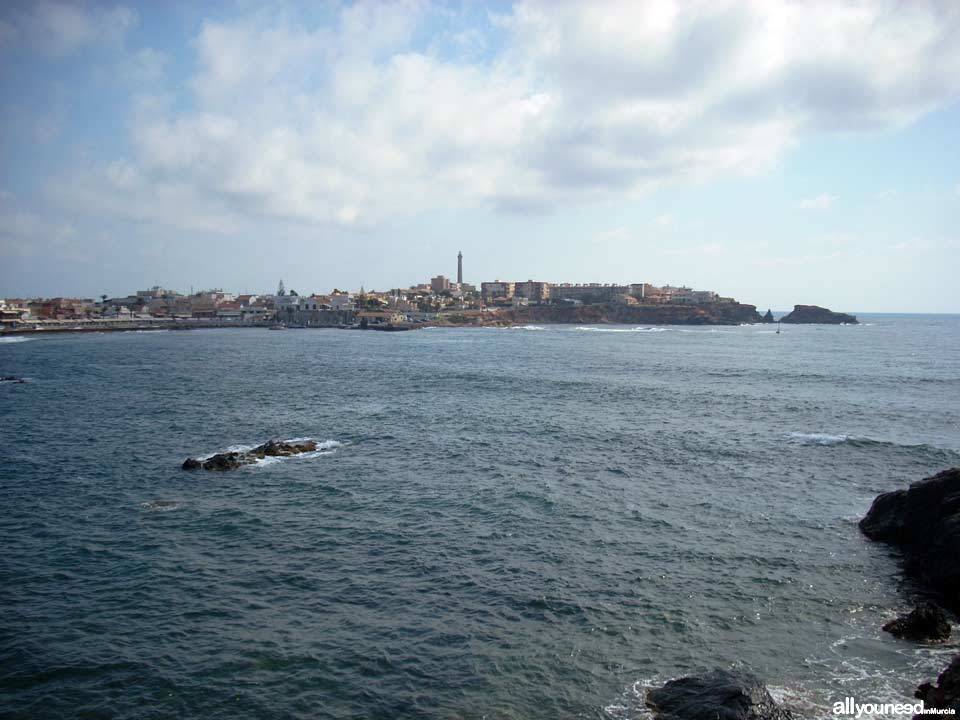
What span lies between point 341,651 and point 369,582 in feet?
10.6

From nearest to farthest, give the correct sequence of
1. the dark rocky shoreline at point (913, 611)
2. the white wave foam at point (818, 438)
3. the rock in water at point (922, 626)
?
1. the dark rocky shoreline at point (913, 611)
2. the rock in water at point (922, 626)
3. the white wave foam at point (818, 438)

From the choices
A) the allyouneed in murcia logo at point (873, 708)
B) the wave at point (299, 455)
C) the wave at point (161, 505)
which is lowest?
the allyouneed in murcia logo at point (873, 708)

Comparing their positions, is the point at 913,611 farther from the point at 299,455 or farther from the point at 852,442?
the point at 299,455

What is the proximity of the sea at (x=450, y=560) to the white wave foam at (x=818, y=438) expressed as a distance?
23 centimetres

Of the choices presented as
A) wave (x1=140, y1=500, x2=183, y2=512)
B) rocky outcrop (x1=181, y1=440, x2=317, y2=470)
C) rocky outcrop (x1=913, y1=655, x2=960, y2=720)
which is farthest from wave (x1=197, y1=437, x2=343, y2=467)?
rocky outcrop (x1=913, y1=655, x2=960, y2=720)

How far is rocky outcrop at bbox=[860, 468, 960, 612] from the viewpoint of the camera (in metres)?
16.0

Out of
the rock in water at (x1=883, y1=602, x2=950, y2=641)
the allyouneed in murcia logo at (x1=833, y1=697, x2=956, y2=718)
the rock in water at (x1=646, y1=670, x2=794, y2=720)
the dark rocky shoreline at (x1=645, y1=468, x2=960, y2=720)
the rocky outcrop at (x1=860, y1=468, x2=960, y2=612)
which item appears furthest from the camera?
the rocky outcrop at (x1=860, y1=468, x2=960, y2=612)

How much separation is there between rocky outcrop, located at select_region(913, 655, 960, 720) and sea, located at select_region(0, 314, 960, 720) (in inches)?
17.0

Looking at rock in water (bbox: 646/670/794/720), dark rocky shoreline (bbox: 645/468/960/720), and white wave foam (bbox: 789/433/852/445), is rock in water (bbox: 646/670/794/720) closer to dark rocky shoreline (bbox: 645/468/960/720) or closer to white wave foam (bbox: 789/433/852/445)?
dark rocky shoreline (bbox: 645/468/960/720)

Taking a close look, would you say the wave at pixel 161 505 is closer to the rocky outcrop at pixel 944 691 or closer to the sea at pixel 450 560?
the sea at pixel 450 560

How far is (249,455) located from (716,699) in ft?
74.8

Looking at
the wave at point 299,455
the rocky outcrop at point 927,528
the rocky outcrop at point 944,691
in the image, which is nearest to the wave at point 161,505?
the wave at point 299,455

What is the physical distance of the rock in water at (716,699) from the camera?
35.9 ft

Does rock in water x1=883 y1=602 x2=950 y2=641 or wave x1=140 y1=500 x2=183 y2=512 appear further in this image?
wave x1=140 y1=500 x2=183 y2=512
